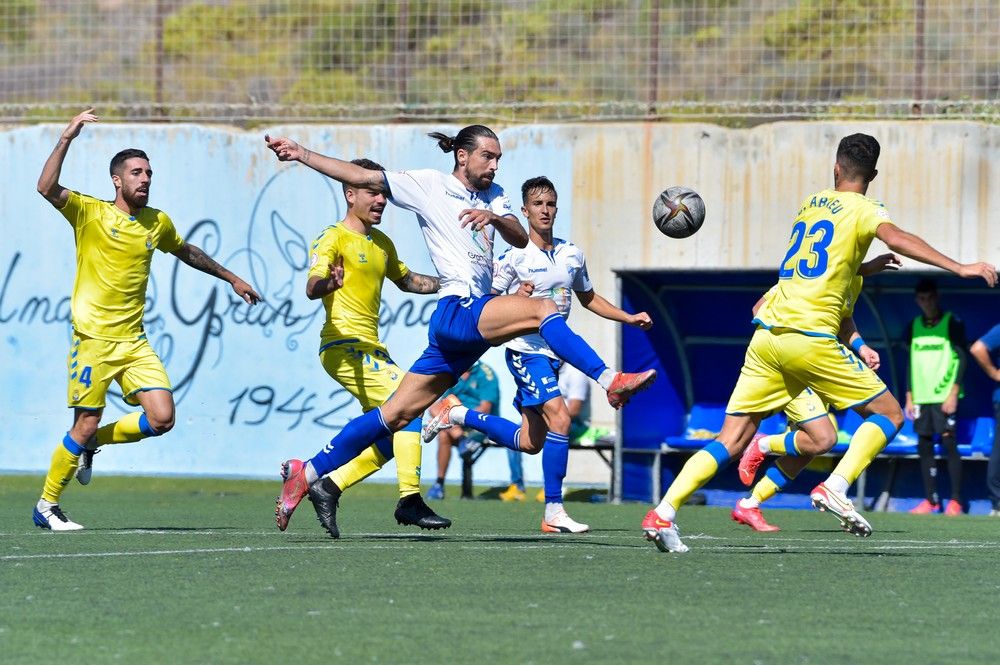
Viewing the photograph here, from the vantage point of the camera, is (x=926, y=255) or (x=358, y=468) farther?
(x=358, y=468)

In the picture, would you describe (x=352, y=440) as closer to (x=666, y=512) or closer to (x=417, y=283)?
(x=666, y=512)

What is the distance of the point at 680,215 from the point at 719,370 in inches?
217

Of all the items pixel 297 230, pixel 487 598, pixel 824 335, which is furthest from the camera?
pixel 297 230

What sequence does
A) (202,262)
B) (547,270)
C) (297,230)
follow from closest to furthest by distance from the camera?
(202,262), (547,270), (297,230)

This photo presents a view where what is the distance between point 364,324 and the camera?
9.80 meters

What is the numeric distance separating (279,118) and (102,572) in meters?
12.1

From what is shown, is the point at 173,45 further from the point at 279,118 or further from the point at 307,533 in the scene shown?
the point at 307,533

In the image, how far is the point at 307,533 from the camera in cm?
941

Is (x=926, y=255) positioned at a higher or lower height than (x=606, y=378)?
higher

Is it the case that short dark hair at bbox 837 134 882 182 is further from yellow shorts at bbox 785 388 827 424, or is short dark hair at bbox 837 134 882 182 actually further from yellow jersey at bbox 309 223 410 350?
yellow jersey at bbox 309 223 410 350

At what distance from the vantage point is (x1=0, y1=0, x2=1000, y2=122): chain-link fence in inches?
671

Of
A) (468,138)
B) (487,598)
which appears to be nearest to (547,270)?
(468,138)

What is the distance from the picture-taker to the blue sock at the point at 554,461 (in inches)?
393

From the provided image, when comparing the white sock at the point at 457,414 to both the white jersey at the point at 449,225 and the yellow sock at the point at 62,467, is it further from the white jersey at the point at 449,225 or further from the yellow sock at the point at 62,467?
the yellow sock at the point at 62,467
